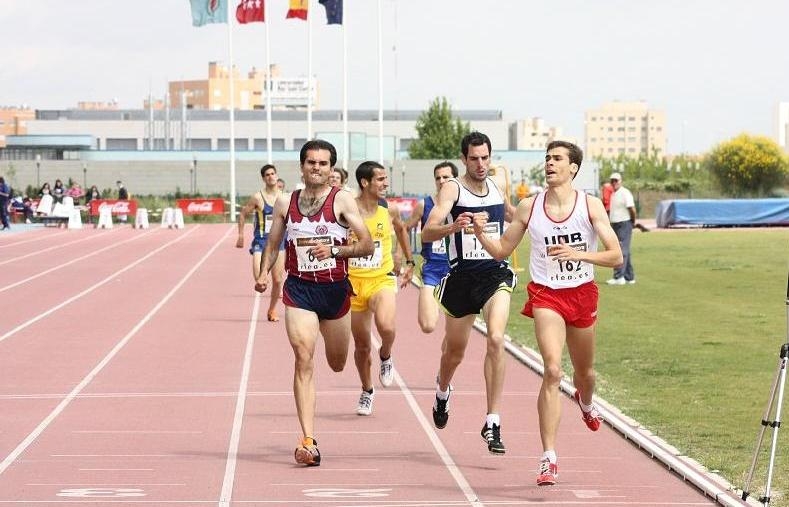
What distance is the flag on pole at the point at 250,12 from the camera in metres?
63.8

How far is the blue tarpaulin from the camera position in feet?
188

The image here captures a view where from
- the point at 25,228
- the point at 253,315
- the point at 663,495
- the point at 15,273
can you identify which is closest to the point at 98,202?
the point at 25,228

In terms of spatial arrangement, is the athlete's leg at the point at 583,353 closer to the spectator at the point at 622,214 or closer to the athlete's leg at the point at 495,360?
the athlete's leg at the point at 495,360

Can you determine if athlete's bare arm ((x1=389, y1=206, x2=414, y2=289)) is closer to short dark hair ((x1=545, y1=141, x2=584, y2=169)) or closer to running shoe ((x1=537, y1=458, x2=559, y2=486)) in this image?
short dark hair ((x1=545, y1=141, x2=584, y2=169))

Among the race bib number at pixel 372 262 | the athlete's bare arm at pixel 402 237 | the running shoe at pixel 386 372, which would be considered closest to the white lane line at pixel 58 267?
the athlete's bare arm at pixel 402 237

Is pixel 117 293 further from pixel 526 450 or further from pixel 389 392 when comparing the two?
pixel 526 450

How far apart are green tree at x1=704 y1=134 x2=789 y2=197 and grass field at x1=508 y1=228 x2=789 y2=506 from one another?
46557mm

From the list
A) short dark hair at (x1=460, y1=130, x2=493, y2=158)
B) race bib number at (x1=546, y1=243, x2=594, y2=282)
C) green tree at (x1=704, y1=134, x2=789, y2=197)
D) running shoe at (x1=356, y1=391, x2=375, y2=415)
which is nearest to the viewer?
race bib number at (x1=546, y1=243, x2=594, y2=282)

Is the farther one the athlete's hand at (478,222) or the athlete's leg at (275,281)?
the athlete's leg at (275,281)

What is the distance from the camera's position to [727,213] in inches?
2270

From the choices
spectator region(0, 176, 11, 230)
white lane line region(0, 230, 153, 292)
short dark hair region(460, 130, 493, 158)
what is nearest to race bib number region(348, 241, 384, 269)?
short dark hair region(460, 130, 493, 158)

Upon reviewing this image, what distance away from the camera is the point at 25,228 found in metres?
58.4

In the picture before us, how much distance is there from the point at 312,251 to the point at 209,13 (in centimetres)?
5466

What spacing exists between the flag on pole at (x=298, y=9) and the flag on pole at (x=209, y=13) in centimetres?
298
